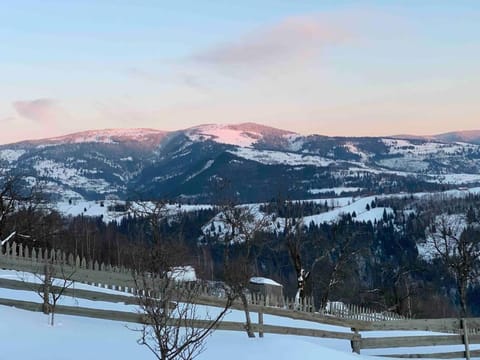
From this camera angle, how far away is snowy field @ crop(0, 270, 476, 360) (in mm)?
11492

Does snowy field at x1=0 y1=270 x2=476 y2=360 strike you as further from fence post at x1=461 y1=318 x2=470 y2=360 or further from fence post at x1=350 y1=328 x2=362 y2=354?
fence post at x1=461 y1=318 x2=470 y2=360

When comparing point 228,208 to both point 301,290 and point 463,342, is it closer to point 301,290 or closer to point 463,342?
point 301,290

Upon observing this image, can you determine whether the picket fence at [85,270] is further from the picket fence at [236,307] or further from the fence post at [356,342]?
the fence post at [356,342]

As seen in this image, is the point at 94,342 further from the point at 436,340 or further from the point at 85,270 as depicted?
the point at 436,340

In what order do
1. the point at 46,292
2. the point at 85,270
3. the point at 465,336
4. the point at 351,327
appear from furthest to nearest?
the point at 85,270 < the point at 351,327 < the point at 465,336 < the point at 46,292

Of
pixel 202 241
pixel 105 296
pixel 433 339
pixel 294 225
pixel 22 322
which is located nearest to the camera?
pixel 22 322

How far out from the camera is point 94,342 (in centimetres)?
1257

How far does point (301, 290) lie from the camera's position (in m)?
28.8

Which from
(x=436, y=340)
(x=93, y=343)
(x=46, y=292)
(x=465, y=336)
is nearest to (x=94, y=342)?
(x=93, y=343)

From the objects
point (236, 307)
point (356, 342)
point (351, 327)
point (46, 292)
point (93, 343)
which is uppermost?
point (46, 292)

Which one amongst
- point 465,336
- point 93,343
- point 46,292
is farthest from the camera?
point 465,336

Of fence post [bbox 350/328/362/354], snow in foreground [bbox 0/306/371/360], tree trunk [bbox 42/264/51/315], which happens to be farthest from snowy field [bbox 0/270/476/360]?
fence post [bbox 350/328/362/354]

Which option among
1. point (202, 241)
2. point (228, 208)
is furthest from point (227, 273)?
point (202, 241)

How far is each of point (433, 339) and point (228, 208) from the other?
1258cm
